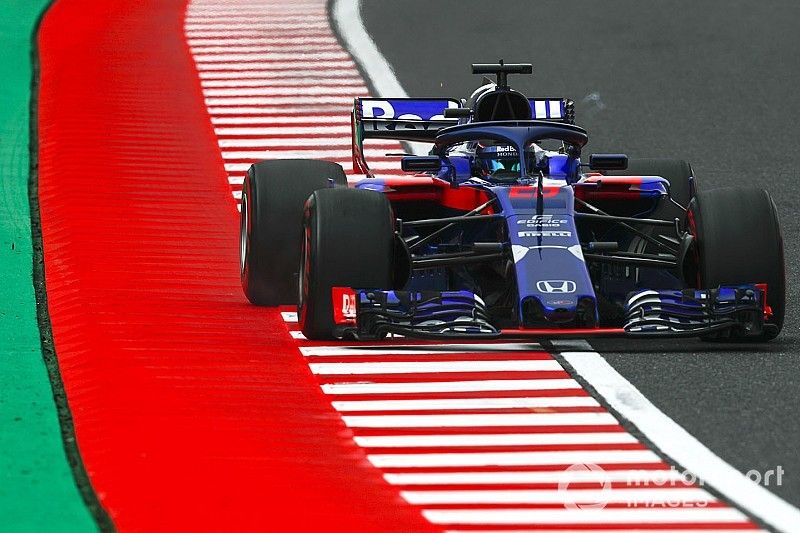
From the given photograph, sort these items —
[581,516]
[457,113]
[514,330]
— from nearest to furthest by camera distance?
[581,516] < [514,330] < [457,113]

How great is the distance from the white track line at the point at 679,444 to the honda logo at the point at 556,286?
16.3 inches

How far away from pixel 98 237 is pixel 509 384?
600cm

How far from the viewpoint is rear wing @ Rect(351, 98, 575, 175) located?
1471 cm

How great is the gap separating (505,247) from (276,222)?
2.18 meters

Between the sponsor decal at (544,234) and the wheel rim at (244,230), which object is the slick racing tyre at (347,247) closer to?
the sponsor decal at (544,234)

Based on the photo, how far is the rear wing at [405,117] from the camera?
14711 mm

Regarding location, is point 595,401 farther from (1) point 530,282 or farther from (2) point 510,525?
(2) point 510,525

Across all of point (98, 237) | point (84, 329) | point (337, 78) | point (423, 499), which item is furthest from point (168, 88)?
point (423, 499)

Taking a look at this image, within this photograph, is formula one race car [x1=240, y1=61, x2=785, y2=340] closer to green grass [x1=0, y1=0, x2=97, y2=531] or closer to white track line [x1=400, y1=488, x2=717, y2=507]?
green grass [x1=0, y1=0, x2=97, y2=531]

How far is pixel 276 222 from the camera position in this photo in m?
13.0

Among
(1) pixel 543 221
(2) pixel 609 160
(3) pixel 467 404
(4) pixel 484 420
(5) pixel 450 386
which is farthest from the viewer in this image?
(2) pixel 609 160

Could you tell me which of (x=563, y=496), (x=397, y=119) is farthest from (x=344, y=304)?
(x=397, y=119)

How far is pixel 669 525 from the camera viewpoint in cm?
769

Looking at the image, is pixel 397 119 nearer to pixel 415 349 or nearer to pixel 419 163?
pixel 419 163
